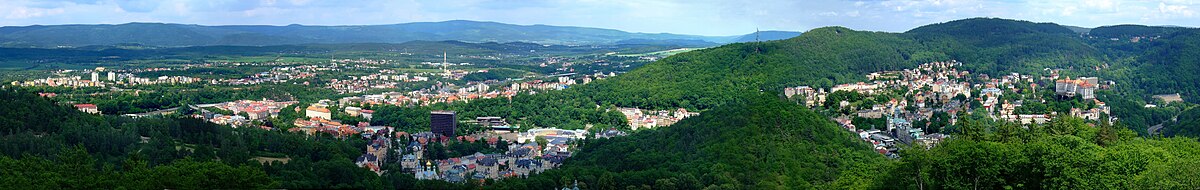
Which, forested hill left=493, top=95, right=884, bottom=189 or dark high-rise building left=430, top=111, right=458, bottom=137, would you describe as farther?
dark high-rise building left=430, top=111, right=458, bottom=137

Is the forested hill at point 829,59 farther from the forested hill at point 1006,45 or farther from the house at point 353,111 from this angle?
the house at point 353,111

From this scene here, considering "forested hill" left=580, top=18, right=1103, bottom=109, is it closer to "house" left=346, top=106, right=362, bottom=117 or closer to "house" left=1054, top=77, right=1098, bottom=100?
"house" left=1054, top=77, right=1098, bottom=100

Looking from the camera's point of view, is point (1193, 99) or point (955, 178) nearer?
point (955, 178)

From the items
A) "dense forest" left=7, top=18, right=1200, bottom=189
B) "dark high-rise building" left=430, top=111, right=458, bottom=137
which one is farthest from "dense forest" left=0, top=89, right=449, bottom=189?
"dark high-rise building" left=430, top=111, right=458, bottom=137

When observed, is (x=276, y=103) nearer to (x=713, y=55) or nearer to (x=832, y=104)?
(x=713, y=55)

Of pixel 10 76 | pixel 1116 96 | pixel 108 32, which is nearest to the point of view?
pixel 1116 96

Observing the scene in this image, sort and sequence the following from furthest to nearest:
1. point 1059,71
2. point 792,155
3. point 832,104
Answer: point 1059,71 < point 832,104 < point 792,155

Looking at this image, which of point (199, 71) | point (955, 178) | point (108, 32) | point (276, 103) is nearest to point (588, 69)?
point (199, 71)
